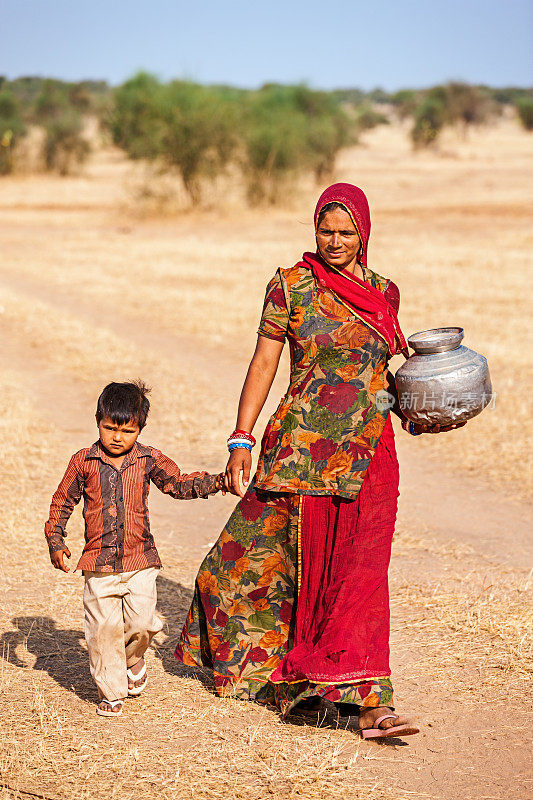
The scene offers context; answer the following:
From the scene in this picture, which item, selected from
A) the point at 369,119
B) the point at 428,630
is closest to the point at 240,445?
the point at 428,630

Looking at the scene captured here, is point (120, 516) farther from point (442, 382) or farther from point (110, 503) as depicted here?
point (442, 382)

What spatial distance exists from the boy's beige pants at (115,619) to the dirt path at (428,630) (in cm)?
18

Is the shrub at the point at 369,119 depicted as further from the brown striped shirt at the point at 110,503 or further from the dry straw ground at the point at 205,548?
the brown striped shirt at the point at 110,503

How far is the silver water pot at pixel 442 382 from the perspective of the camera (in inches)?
121

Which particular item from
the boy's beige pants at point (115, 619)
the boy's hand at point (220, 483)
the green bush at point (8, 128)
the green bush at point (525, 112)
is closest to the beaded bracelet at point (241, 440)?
the boy's hand at point (220, 483)

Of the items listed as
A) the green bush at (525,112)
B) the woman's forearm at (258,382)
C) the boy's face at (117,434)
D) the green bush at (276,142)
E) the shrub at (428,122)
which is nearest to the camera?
the boy's face at (117,434)

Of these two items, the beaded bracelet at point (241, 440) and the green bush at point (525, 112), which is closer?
the beaded bracelet at point (241, 440)

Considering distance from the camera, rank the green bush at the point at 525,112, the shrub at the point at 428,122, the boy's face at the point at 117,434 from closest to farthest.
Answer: the boy's face at the point at 117,434
the shrub at the point at 428,122
the green bush at the point at 525,112

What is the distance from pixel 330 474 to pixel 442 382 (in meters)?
0.45

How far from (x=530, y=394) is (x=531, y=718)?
5.27m

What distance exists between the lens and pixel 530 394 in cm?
845

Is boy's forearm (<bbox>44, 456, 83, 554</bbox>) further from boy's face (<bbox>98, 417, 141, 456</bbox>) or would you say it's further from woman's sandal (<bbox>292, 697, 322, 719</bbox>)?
woman's sandal (<bbox>292, 697, 322, 719</bbox>)

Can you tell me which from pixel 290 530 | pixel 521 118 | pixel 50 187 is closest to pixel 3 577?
pixel 290 530

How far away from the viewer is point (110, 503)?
3.25 metres
